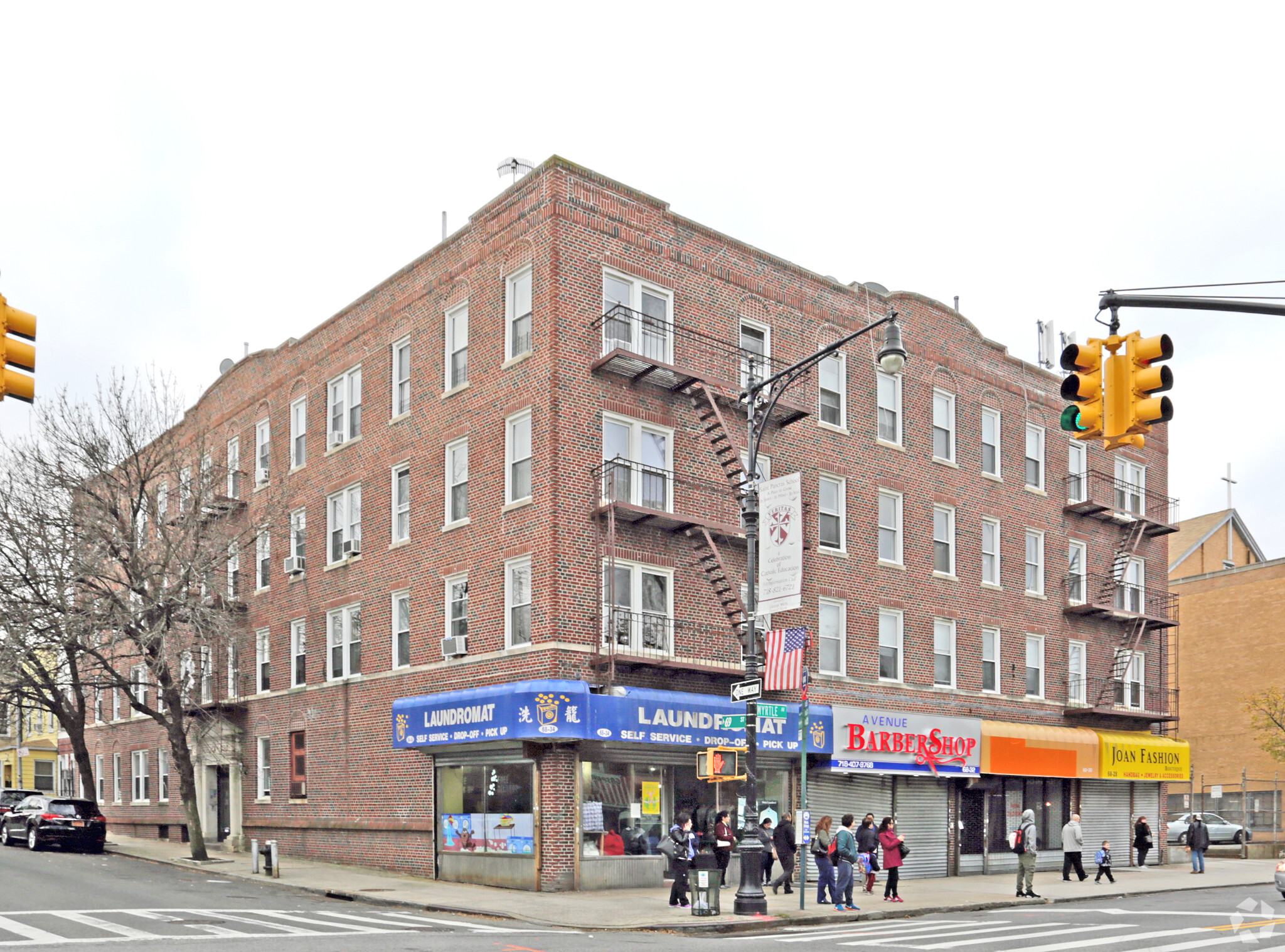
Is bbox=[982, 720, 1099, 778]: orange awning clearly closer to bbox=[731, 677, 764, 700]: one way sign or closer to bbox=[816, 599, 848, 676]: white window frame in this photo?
bbox=[816, 599, 848, 676]: white window frame

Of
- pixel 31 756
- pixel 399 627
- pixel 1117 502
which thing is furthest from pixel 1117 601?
pixel 31 756

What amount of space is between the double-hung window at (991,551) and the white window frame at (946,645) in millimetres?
2252

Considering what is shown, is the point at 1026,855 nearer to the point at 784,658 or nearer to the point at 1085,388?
the point at 784,658

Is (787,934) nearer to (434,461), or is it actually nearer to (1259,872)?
(434,461)

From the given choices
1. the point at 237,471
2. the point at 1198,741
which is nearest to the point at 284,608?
the point at 237,471

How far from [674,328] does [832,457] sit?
5622 millimetres

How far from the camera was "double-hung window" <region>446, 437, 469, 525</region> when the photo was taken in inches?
1111

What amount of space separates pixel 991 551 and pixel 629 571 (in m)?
13.6

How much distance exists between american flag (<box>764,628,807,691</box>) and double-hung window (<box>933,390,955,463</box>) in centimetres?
1243

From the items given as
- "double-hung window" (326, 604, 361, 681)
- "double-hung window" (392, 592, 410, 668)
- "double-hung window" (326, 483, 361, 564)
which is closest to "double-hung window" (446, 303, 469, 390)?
"double-hung window" (326, 483, 361, 564)

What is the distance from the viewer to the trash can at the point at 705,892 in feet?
67.3

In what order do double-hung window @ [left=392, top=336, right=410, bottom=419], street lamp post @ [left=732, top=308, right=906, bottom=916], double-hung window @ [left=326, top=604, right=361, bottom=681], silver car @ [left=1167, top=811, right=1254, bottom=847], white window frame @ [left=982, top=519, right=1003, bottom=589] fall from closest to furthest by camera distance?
1. street lamp post @ [left=732, top=308, right=906, bottom=916]
2. double-hung window @ [left=392, top=336, right=410, bottom=419]
3. double-hung window @ [left=326, top=604, right=361, bottom=681]
4. white window frame @ [left=982, top=519, right=1003, bottom=589]
5. silver car @ [left=1167, top=811, right=1254, bottom=847]

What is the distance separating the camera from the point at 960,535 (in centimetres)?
3428

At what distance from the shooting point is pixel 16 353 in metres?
9.91
